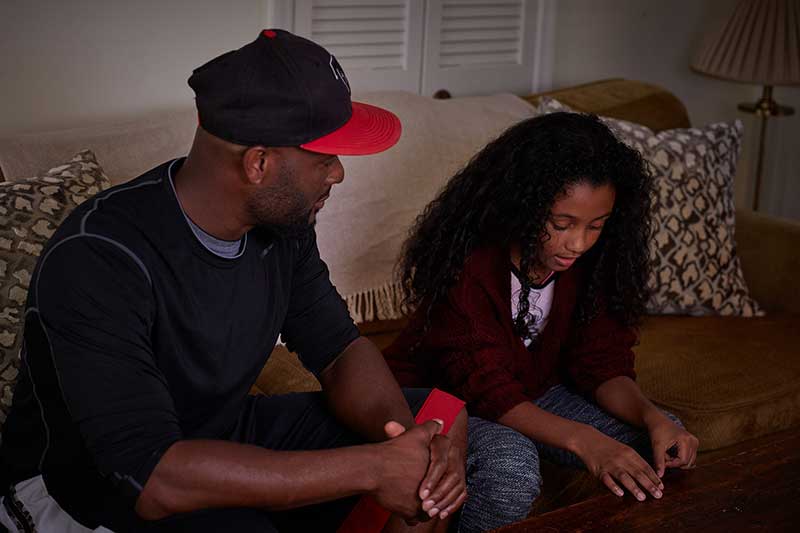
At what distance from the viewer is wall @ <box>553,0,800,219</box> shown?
3318mm

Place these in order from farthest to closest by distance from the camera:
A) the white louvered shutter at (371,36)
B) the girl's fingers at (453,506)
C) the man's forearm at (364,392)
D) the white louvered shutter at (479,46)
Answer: the white louvered shutter at (479,46), the white louvered shutter at (371,36), the man's forearm at (364,392), the girl's fingers at (453,506)

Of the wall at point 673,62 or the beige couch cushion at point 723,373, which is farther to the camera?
the wall at point 673,62

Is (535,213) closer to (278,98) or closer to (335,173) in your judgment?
(335,173)

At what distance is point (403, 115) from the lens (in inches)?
94.8

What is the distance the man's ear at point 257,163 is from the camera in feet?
4.63

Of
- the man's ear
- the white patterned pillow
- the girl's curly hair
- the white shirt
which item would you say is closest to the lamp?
the white patterned pillow

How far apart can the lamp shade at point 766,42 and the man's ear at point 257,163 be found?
7.41ft

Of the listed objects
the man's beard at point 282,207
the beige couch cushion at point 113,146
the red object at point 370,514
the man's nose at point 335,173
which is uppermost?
the man's nose at point 335,173

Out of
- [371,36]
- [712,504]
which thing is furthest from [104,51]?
[712,504]

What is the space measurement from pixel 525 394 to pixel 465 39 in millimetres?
1355

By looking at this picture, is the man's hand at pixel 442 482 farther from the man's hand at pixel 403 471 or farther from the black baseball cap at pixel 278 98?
the black baseball cap at pixel 278 98

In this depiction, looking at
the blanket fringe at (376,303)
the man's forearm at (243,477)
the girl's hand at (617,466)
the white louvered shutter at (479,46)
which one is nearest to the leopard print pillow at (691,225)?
the white louvered shutter at (479,46)

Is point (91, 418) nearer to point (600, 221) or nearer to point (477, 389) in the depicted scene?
point (477, 389)

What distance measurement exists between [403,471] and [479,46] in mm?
1839
